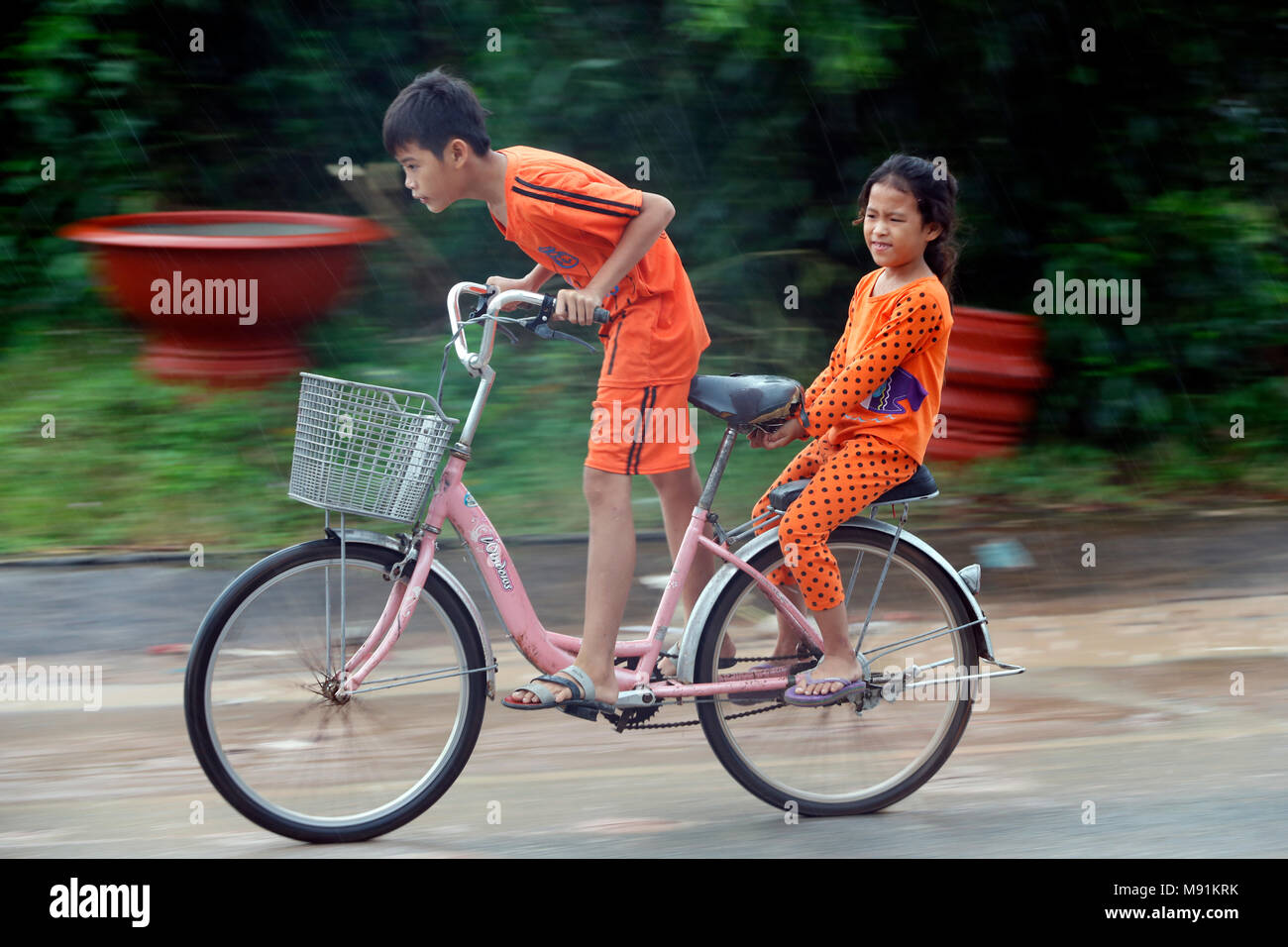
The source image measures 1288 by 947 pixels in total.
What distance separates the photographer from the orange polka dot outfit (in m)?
3.64

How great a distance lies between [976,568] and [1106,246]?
425cm

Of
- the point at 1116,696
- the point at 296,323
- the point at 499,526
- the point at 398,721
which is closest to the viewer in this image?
the point at 398,721

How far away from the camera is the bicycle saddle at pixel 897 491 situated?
374cm

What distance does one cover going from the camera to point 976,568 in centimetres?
383

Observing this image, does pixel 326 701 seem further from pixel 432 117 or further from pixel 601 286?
pixel 432 117

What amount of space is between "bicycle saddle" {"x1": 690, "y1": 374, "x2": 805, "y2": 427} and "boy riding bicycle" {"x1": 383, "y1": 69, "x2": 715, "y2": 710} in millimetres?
102

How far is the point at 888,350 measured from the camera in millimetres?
3629

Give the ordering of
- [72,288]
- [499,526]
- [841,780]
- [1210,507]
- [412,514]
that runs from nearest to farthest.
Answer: [412,514] → [841,780] → [499,526] → [1210,507] → [72,288]

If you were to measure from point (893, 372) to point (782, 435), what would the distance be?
338mm

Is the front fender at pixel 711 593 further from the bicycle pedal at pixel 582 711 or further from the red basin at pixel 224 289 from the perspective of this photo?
the red basin at pixel 224 289

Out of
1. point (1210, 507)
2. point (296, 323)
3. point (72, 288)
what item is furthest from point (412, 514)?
point (72, 288)

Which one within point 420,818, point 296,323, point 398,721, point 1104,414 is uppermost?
point 296,323

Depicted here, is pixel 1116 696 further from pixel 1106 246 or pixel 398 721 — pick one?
pixel 1106 246

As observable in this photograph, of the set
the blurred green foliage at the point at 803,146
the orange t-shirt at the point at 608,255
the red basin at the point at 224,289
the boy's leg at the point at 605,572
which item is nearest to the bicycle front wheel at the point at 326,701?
the boy's leg at the point at 605,572
